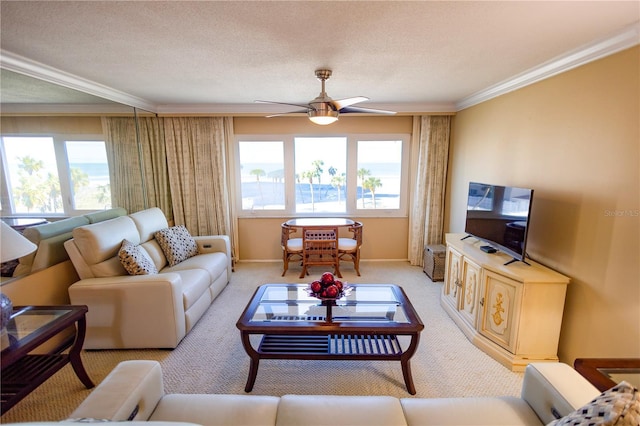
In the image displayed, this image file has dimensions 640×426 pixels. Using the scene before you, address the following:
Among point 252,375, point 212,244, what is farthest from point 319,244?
point 252,375

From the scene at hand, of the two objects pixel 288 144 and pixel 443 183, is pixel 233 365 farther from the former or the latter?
pixel 443 183

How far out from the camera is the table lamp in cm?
167

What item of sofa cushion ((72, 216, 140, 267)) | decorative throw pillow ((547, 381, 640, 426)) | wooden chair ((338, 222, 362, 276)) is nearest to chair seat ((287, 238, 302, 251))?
wooden chair ((338, 222, 362, 276))

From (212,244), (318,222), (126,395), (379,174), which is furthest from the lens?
(379,174)

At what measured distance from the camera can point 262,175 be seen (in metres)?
4.46

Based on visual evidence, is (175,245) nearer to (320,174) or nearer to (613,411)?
(320,174)

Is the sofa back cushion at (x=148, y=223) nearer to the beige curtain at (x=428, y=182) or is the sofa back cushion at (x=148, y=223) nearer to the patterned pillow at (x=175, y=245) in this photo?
the patterned pillow at (x=175, y=245)

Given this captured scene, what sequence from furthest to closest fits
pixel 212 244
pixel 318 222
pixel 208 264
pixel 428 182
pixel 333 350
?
pixel 428 182 < pixel 318 222 < pixel 212 244 < pixel 208 264 < pixel 333 350

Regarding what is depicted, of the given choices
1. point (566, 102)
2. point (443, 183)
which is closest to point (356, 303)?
point (566, 102)

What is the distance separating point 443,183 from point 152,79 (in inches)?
152

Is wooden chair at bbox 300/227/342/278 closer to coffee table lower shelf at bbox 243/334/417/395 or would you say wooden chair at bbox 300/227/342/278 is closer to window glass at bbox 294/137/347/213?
window glass at bbox 294/137/347/213

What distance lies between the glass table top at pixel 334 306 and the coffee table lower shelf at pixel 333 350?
6.0 inches

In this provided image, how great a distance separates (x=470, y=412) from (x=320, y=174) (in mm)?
3578

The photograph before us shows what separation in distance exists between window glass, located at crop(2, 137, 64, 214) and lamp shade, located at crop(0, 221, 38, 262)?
865mm
